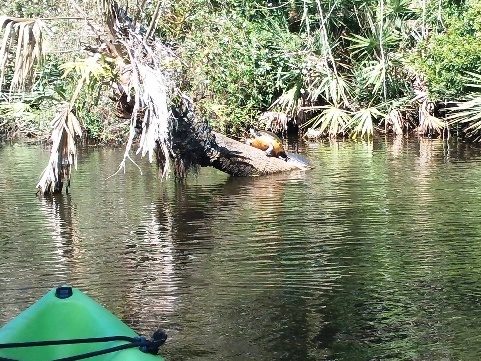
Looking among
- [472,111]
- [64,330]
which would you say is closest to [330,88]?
[472,111]

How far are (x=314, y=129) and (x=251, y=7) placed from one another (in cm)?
396

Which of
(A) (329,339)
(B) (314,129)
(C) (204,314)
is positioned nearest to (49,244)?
(C) (204,314)

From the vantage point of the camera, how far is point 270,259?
30.8ft

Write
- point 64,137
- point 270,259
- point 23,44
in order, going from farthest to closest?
1. point 64,137
2. point 23,44
3. point 270,259

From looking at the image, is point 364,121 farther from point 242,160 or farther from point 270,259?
point 270,259

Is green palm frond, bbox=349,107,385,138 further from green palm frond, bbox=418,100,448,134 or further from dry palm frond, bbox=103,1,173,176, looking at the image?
dry palm frond, bbox=103,1,173,176

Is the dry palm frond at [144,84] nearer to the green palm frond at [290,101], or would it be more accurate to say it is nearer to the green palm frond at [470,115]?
the green palm frond at [470,115]

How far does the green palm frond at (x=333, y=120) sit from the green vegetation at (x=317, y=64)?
0.04 metres

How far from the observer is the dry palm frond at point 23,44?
11.5 m

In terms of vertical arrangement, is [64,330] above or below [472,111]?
below

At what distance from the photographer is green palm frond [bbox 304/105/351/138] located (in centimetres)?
2483

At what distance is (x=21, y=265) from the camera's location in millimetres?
9492

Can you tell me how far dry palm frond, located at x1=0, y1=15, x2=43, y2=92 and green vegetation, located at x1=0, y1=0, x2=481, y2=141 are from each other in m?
9.74

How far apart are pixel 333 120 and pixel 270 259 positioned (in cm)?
1579
